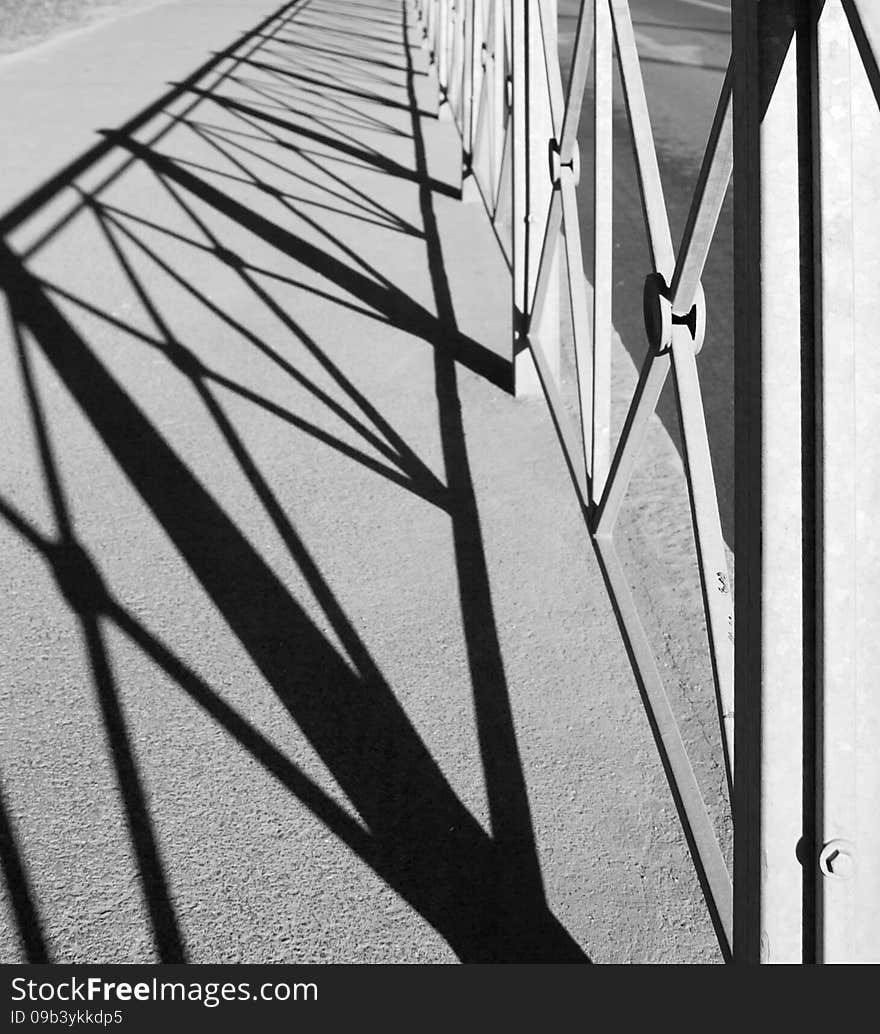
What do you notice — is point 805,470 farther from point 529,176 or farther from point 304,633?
point 529,176

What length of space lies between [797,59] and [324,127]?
9922mm

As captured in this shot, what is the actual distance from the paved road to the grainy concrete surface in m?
0.58

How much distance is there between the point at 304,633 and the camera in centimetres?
346

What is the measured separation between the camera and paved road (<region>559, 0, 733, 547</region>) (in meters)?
5.77

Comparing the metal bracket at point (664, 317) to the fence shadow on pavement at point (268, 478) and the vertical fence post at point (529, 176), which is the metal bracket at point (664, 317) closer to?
the fence shadow on pavement at point (268, 478)

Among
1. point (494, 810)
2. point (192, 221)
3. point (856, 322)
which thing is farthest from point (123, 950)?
point (192, 221)

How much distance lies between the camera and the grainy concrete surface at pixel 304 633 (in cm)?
253

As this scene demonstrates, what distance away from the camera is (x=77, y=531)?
13.1 feet

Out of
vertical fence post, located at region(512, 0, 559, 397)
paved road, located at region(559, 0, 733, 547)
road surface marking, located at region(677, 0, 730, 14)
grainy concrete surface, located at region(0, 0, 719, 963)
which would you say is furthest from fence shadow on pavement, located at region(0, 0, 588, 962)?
road surface marking, located at region(677, 0, 730, 14)

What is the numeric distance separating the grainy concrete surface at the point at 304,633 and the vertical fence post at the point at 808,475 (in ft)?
2.74

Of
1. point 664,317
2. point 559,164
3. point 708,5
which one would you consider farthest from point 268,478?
point 708,5

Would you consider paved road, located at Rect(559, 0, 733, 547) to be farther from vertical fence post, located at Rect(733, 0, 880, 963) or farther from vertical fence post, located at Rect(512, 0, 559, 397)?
vertical fence post, located at Rect(733, 0, 880, 963)

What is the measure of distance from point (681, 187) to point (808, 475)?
28.2ft

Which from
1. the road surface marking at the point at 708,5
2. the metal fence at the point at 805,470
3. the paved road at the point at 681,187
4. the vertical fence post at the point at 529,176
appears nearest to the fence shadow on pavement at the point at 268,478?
the vertical fence post at the point at 529,176
